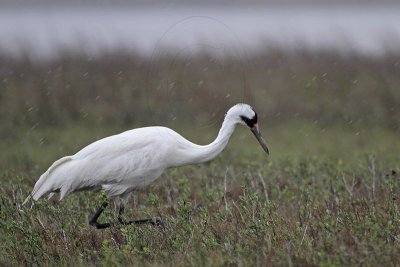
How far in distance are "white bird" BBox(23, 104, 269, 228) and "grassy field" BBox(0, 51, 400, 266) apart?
0.74 ft

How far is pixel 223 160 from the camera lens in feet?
38.9

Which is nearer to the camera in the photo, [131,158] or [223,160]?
[131,158]

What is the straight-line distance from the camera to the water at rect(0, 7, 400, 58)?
16.2m

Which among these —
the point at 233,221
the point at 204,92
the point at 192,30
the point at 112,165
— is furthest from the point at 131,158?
the point at 192,30

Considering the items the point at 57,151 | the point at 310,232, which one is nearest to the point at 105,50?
the point at 57,151

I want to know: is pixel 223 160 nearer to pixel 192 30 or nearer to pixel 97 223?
pixel 97 223

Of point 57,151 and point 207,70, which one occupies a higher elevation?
point 207,70

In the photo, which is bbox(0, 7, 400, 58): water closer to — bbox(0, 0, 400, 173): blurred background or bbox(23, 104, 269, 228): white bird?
bbox(0, 0, 400, 173): blurred background

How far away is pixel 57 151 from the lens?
1323 centimetres

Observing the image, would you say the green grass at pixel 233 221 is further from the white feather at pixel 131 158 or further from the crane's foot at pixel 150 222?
the white feather at pixel 131 158

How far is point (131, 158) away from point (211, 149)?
71 cm

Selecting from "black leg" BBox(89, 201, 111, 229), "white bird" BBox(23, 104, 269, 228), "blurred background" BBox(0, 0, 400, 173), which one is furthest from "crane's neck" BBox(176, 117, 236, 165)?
"blurred background" BBox(0, 0, 400, 173)

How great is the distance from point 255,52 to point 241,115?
8131mm

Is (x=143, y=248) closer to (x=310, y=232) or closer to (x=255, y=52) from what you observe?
(x=310, y=232)
